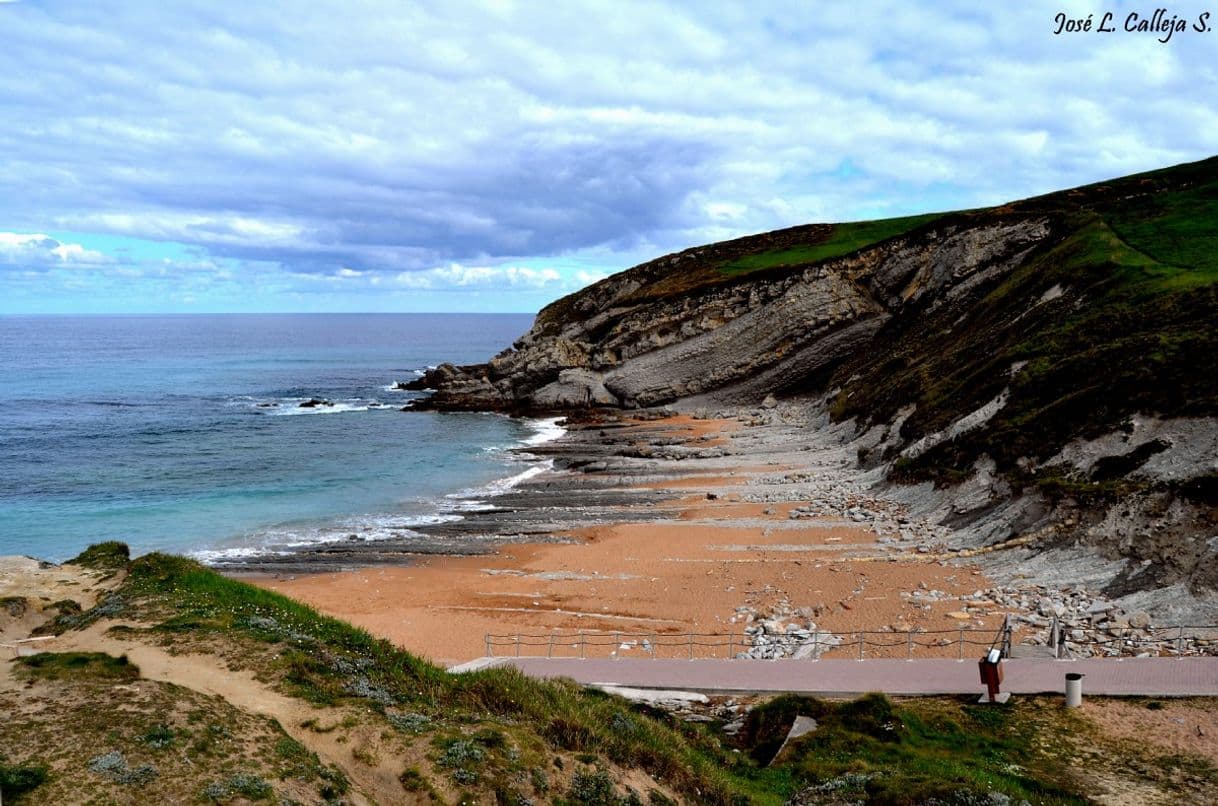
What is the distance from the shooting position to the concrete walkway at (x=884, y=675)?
13.5 meters

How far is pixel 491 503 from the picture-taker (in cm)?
3631

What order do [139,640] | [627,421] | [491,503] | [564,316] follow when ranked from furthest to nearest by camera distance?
[564,316]
[627,421]
[491,503]
[139,640]

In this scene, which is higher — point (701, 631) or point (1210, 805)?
point (1210, 805)

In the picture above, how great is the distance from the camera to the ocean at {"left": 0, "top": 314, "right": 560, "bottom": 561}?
32688 mm

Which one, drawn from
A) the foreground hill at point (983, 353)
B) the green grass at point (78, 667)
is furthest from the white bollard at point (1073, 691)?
the green grass at point (78, 667)

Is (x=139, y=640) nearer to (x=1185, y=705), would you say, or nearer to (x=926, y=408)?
(x=1185, y=705)

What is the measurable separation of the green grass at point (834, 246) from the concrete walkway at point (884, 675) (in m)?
50.8

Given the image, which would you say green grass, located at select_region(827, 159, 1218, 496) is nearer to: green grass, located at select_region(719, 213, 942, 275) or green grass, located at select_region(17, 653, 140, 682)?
green grass, located at select_region(719, 213, 942, 275)

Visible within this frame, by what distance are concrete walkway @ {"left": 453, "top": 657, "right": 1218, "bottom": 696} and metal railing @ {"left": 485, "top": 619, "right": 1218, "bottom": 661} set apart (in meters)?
0.96

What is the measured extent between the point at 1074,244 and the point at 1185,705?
33.8 metres

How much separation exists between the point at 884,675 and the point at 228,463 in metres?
40.0

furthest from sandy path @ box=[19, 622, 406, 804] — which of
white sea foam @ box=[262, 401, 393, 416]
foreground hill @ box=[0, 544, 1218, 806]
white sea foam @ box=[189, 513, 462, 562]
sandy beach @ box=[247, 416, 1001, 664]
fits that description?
white sea foam @ box=[262, 401, 393, 416]

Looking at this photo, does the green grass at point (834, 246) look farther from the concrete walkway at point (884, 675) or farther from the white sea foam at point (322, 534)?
the concrete walkway at point (884, 675)

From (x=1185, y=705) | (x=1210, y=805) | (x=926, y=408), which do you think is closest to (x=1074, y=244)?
(x=926, y=408)
